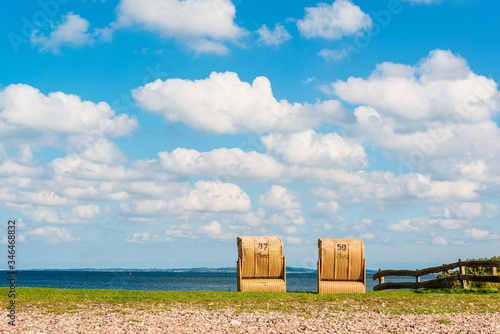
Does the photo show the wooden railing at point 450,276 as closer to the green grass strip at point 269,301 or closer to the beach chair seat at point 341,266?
the green grass strip at point 269,301

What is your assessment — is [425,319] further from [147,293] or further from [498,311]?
[147,293]

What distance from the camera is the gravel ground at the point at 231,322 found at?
12992 mm

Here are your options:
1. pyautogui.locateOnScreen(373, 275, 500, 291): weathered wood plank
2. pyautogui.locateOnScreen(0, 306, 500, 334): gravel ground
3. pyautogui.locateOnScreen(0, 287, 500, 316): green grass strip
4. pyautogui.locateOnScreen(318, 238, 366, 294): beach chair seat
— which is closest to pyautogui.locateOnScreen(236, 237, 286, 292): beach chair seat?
pyautogui.locateOnScreen(0, 287, 500, 316): green grass strip

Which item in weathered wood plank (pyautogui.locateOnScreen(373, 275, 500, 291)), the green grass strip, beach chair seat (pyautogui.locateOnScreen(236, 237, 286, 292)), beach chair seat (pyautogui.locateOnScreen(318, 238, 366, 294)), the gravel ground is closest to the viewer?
the gravel ground

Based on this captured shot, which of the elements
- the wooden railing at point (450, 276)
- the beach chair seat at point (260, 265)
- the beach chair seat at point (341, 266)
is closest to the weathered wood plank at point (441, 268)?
the wooden railing at point (450, 276)

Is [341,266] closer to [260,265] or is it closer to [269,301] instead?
[260,265]

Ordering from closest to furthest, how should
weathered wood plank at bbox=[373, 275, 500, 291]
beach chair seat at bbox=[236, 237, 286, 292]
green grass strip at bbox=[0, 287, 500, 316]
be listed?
green grass strip at bbox=[0, 287, 500, 316]
weathered wood plank at bbox=[373, 275, 500, 291]
beach chair seat at bbox=[236, 237, 286, 292]

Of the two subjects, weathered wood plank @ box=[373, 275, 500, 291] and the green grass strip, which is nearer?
the green grass strip

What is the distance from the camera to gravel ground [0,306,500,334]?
1299 cm

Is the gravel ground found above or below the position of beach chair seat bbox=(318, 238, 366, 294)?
below

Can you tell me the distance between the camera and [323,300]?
18.8 meters

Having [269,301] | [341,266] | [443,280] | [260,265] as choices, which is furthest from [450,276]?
[269,301]

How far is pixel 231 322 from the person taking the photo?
13789mm

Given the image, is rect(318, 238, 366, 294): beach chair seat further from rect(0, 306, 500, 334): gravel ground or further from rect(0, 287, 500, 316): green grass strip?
rect(0, 306, 500, 334): gravel ground
